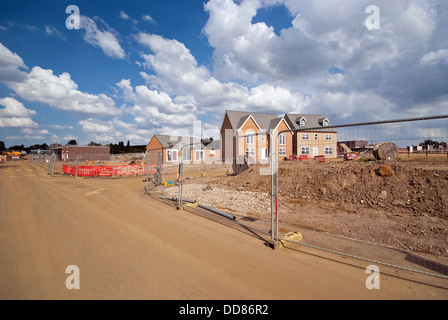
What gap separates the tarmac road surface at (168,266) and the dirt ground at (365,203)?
2.46 meters

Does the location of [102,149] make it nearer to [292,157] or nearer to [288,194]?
[292,157]

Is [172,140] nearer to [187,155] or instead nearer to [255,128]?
[187,155]

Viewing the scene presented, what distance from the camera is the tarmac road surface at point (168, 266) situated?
3656mm

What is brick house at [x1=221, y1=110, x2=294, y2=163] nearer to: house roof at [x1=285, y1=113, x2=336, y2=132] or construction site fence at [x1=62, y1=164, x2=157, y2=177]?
house roof at [x1=285, y1=113, x2=336, y2=132]

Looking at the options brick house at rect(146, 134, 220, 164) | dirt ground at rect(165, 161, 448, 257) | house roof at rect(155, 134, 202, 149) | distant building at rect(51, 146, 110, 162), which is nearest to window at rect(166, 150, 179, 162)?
brick house at rect(146, 134, 220, 164)

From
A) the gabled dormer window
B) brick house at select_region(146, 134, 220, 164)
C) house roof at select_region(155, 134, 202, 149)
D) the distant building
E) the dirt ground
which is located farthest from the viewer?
the distant building

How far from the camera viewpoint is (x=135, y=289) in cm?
373

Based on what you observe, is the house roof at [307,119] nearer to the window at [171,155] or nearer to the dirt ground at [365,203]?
the window at [171,155]

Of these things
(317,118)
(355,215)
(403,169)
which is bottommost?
(355,215)

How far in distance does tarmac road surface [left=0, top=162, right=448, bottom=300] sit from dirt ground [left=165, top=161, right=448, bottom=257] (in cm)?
246

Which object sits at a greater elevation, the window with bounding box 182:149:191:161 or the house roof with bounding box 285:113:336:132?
the house roof with bounding box 285:113:336:132

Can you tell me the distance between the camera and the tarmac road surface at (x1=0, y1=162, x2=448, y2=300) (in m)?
3.66

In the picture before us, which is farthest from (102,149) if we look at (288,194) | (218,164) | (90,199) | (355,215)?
(355,215)
